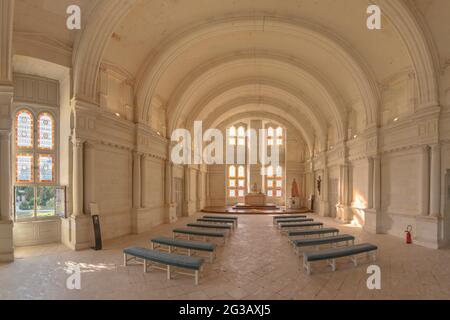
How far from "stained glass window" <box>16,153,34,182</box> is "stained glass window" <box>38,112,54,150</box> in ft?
1.78

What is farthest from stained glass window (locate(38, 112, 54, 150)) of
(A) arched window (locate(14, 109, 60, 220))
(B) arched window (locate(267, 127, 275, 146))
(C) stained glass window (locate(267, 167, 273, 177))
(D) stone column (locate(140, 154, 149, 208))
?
(C) stained glass window (locate(267, 167, 273, 177))

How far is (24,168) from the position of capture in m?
8.54

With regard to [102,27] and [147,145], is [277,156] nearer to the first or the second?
[147,145]

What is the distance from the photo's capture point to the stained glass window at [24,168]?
8.45 m

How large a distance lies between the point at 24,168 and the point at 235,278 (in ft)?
26.2

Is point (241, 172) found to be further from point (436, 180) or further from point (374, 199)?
point (436, 180)

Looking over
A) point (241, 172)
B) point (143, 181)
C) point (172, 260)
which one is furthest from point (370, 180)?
point (241, 172)

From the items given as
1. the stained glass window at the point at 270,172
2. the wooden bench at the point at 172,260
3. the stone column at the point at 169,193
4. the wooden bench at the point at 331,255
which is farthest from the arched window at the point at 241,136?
the wooden bench at the point at 172,260

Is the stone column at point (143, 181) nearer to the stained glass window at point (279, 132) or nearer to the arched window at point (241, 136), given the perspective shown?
the arched window at point (241, 136)

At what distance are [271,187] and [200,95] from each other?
14159 millimetres

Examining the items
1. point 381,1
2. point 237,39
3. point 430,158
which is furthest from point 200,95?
point 430,158

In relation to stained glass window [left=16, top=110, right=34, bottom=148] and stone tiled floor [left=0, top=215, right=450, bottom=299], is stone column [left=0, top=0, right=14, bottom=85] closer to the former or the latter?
stained glass window [left=16, top=110, right=34, bottom=148]

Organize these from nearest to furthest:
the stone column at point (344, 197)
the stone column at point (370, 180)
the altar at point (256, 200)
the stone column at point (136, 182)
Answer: the stone column at point (136, 182)
the stone column at point (370, 180)
the stone column at point (344, 197)
the altar at point (256, 200)

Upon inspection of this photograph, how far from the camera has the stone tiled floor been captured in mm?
4945
